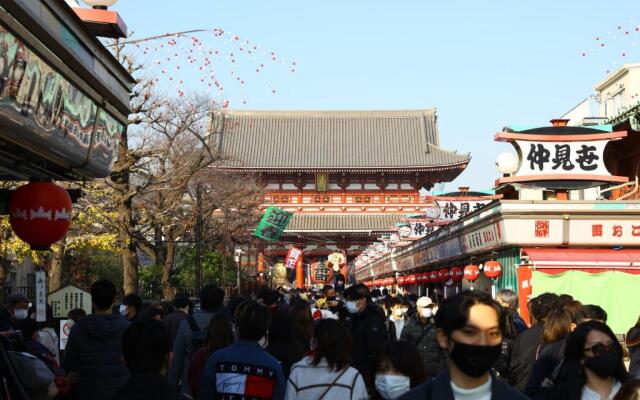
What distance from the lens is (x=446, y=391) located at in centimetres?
351

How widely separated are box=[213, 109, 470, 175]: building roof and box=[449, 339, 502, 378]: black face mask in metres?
52.0

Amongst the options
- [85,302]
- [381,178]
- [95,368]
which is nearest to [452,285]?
[85,302]

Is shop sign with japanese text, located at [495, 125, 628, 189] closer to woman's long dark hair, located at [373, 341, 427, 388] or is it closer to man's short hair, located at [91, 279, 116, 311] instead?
man's short hair, located at [91, 279, 116, 311]

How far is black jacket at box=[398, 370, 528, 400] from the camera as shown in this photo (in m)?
3.51

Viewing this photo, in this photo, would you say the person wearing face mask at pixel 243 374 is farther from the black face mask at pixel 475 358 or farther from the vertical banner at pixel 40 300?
the vertical banner at pixel 40 300

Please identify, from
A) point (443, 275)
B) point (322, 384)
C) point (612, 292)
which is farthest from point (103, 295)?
point (443, 275)

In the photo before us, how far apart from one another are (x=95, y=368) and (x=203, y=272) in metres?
31.0

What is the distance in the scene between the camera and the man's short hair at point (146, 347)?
14.8 feet

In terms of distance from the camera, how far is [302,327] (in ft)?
30.0

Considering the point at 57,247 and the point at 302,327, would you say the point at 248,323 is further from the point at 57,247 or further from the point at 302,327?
the point at 57,247

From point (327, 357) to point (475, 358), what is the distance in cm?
247

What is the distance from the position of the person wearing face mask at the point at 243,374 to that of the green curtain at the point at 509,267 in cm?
1383

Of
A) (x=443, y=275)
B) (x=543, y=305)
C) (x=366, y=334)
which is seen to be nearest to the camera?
(x=543, y=305)

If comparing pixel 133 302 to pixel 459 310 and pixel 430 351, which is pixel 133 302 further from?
pixel 459 310
